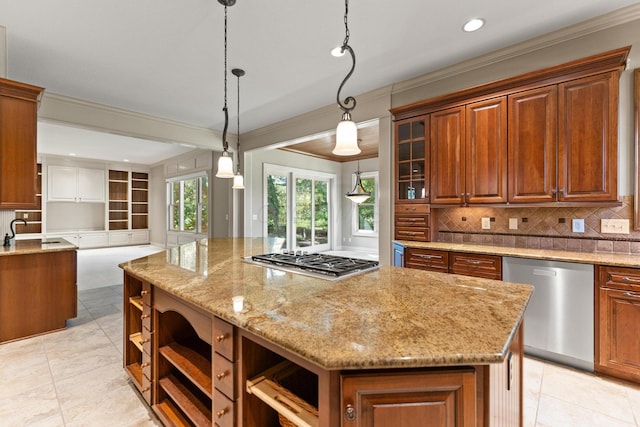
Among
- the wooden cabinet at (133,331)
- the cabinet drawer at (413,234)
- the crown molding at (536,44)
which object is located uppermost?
the crown molding at (536,44)

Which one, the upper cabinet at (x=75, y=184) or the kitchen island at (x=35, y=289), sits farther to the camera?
the upper cabinet at (x=75, y=184)

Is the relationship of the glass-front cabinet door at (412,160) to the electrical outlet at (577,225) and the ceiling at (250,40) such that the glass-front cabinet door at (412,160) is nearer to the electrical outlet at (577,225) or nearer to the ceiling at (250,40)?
the ceiling at (250,40)

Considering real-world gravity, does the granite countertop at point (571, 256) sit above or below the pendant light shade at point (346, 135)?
below

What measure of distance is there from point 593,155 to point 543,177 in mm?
345


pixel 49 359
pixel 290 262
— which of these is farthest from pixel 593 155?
pixel 49 359

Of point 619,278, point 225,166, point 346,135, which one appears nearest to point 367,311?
point 346,135

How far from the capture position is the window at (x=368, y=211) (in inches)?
315

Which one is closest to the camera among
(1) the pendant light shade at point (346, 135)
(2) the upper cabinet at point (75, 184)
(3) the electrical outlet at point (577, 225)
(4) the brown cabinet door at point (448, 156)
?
(1) the pendant light shade at point (346, 135)

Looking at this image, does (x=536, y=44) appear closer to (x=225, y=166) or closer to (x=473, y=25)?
(x=473, y=25)

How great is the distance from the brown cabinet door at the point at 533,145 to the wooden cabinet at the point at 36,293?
4.47 meters

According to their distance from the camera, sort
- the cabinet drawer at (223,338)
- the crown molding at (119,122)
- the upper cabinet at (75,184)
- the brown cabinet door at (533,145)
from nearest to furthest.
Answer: the cabinet drawer at (223,338)
the brown cabinet door at (533,145)
the crown molding at (119,122)
the upper cabinet at (75,184)

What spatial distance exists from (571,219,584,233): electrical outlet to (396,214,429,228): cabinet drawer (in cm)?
124

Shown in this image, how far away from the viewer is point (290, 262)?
185cm

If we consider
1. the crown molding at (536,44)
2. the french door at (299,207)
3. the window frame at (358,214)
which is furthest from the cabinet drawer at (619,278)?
the window frame at (358,214)
